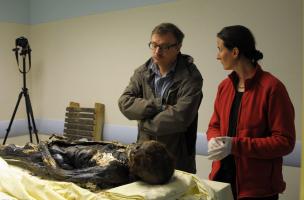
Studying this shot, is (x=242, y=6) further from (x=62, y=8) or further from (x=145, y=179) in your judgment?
(x=62, y=8)

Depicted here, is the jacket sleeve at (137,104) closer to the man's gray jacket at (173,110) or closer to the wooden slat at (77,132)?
the man's gray jacket at (173,110)

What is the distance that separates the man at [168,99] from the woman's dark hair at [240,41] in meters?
0.32

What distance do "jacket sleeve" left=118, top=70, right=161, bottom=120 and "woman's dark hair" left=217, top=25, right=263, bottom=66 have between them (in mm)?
479

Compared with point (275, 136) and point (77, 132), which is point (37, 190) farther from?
point (77, 132)

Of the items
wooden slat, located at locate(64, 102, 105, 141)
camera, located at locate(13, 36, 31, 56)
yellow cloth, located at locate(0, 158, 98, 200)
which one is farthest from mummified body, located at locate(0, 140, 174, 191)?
camera, located at locate(13, 36, 31, 56)

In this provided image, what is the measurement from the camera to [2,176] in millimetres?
1259

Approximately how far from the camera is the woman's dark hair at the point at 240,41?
1.60 meters

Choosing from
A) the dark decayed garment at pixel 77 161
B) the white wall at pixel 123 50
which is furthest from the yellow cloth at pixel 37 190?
the white wall at pixel 123 50

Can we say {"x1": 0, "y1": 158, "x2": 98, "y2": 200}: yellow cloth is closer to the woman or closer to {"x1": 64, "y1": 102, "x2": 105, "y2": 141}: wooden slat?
the woman

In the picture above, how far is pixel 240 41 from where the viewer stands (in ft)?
5.25

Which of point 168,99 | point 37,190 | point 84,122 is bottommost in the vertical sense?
point 84,122

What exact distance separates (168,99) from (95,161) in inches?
23.8

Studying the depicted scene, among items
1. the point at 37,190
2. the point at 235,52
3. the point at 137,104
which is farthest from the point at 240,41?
the point at 37,190

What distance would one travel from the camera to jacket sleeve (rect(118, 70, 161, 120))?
1.80m
